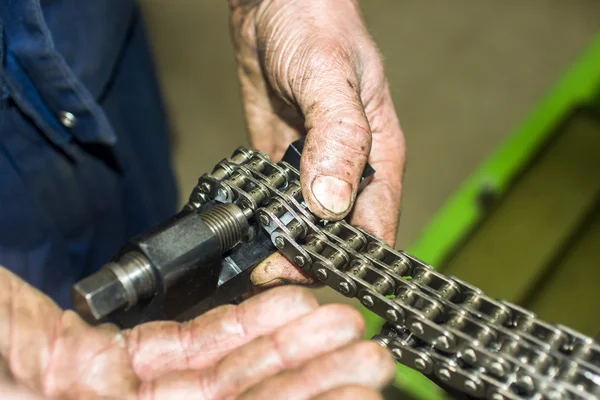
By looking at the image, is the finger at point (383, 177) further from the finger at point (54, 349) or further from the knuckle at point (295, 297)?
the finger at point (54, 349)

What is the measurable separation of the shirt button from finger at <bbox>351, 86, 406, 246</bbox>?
2.42 ft

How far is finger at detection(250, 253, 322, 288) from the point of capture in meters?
1.30

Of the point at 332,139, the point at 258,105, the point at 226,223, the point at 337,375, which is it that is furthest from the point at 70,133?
the point at 337,375

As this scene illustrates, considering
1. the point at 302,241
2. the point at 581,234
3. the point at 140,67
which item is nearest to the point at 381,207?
the point at 302,241

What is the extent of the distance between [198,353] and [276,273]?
24 cm

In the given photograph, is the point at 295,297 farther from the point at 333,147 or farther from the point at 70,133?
the point at 70,133

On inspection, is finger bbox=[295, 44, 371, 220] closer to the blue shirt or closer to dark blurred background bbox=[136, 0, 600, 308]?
the blue shirt

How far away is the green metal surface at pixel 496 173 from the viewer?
2.16 meters

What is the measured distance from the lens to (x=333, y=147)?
1.25 m

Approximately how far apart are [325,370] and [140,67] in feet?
4.16

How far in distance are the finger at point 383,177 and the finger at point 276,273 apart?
21cm

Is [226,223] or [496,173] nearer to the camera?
[226,223]

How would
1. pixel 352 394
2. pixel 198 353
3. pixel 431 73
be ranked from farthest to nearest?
pixel 431 73, pixel 198 353, pixel 352 394

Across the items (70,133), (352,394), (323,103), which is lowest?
(70,133)
